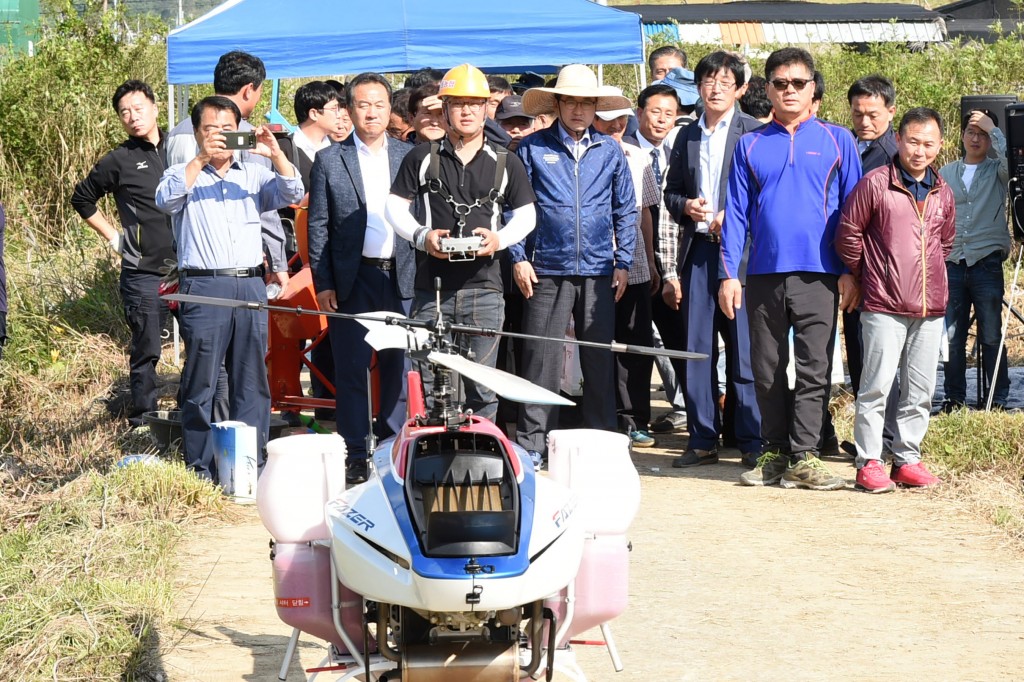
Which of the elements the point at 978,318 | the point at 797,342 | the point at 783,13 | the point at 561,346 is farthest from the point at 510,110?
the point at 783,13

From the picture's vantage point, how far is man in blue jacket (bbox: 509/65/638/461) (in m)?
8.05

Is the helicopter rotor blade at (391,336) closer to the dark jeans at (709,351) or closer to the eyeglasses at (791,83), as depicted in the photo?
the eyeglasses at (791,83)

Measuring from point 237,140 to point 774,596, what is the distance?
11.5ft

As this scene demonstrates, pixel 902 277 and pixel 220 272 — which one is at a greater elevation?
pixel 220 272

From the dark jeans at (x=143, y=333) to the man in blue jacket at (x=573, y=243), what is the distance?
8.89 feet

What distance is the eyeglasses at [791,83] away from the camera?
300 inches

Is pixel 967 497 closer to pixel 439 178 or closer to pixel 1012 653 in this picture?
pixel 1012 653

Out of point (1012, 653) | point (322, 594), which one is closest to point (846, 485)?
point (1012, 653)

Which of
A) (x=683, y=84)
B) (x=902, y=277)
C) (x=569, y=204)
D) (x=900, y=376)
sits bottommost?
(x=900, y=376)

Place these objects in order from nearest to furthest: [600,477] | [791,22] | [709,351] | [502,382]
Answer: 1. [502,382]
2. [600,477]
3. [709,351]
4. [791,22]

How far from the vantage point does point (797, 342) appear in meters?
7.80

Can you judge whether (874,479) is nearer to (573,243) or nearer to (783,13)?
(573,243)

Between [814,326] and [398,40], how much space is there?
16.1 ft

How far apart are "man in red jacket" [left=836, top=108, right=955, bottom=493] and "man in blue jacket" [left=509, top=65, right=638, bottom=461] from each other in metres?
1.40
